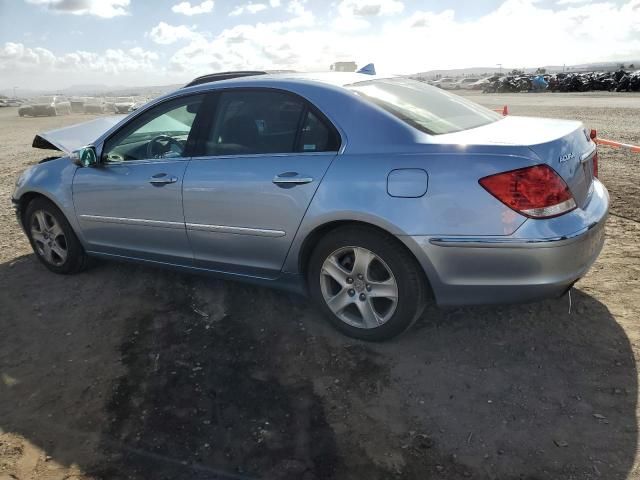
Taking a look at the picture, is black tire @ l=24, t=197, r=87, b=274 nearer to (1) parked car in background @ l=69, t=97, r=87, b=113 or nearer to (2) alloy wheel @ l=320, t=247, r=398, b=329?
(2) alloy wheel @ l=320, t=247, r=398, b=329

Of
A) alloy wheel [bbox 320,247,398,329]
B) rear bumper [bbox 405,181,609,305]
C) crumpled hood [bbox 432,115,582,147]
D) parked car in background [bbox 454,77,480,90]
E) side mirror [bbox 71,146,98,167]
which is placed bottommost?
parked car in background [bbox 454,77,480,90]

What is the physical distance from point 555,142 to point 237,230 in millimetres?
1990

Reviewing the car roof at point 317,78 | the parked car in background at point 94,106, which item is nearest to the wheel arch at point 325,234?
the car roof at point 317,78

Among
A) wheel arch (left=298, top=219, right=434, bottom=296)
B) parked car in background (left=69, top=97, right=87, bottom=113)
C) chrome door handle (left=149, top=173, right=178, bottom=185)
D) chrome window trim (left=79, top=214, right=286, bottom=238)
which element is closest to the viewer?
wheel arch (left=298, top=219, right=434, bottom=296)

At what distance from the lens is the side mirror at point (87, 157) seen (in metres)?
4.00

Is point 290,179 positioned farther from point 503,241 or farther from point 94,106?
point 94,106

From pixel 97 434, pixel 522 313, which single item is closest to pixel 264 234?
pixel 97 434

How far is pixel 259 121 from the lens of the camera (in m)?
3.48

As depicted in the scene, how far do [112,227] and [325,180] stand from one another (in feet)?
6.60

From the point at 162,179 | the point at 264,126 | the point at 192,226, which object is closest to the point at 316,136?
the point at 264,126

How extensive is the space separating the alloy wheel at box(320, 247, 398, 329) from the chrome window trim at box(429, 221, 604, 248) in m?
0.41

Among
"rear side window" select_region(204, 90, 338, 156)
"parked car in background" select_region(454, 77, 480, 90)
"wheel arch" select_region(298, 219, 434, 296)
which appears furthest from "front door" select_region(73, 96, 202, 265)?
"parked car in background" select_region(454, 77, 480, 90)

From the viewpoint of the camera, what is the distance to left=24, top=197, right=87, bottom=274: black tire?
4.46 metres

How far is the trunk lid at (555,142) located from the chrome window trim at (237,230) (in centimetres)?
115
